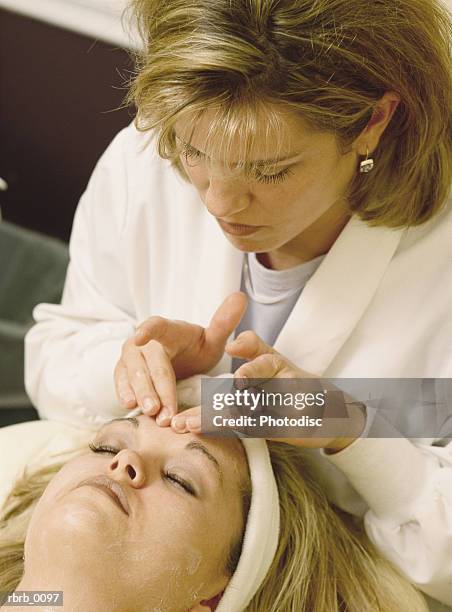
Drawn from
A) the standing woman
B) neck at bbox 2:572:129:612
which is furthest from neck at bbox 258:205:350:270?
neck at bbox 2:572:129:612

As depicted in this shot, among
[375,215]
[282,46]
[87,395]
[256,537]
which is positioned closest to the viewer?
[282,46]

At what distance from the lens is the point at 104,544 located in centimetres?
103

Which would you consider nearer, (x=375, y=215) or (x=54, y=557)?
(x=54, y=557)

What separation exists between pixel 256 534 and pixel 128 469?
20 centimetres

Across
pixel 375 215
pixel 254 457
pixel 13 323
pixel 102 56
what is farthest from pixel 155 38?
pixel 13 323

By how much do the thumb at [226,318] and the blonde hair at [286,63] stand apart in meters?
0.27

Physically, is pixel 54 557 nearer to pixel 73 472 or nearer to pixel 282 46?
pixel 73 472

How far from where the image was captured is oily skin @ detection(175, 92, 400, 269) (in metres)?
1.00

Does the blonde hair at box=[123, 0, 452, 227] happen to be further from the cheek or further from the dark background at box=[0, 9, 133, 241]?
the dark background at box=[0, 9, 133, 241]

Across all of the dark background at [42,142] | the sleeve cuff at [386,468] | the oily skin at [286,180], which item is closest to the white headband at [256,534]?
the sleeve cuff at [386,468]

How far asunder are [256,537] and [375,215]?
507 mm

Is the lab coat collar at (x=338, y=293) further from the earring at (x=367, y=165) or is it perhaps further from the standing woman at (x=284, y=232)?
the earring at (x=367, y=165)

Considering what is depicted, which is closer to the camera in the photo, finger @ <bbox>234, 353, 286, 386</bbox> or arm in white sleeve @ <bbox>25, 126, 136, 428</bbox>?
finger @ <bbox>234, 353, 286, 386</bbox>

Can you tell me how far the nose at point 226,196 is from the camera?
41.5 inches
